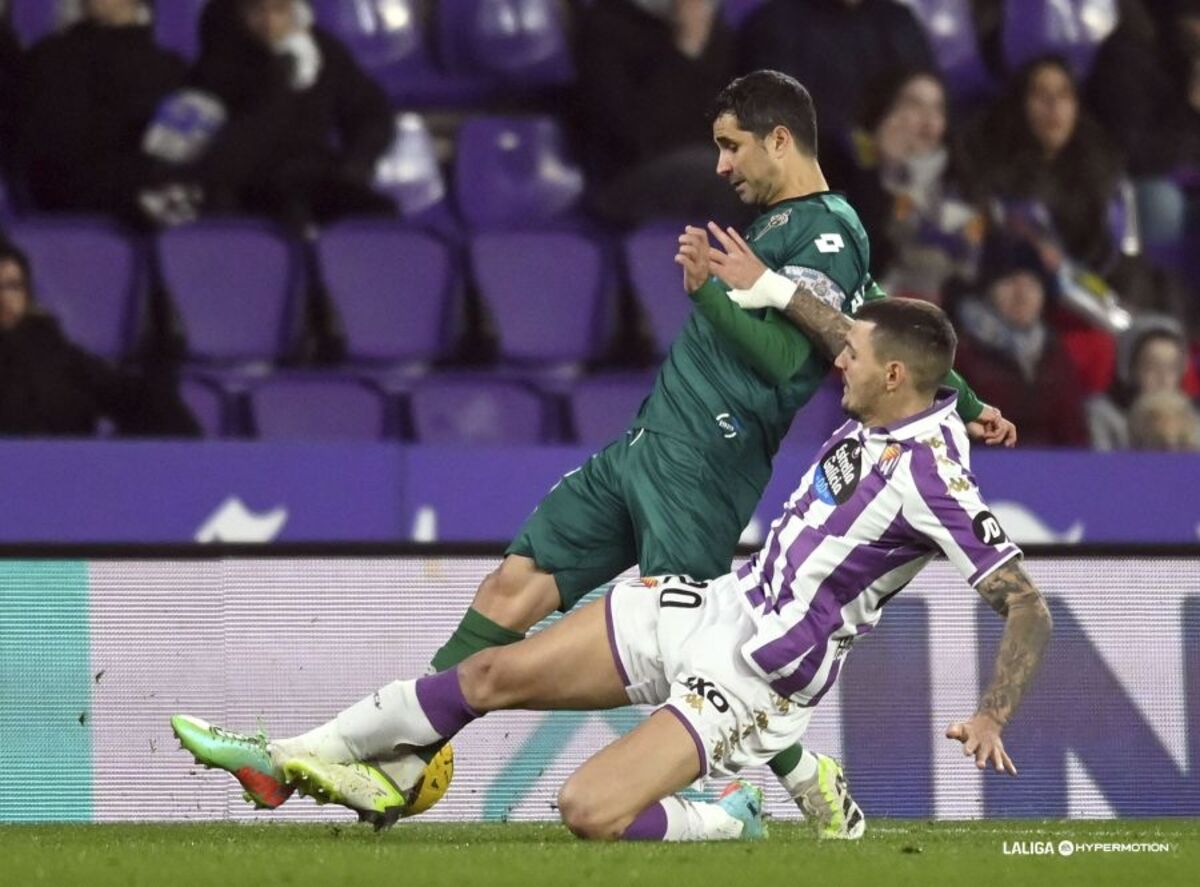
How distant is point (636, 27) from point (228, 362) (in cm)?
214

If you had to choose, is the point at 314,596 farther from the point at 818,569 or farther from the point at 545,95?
the point at 545,95

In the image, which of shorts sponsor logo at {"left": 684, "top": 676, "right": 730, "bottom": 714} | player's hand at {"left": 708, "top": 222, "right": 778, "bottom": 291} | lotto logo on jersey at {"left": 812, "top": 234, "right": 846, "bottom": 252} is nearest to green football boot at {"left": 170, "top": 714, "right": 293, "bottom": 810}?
shorts sponsor logo at {"left": 684, "top": 676, "right": 730, "bottom": 714}

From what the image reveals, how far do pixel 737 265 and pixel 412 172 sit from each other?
454 centimetres

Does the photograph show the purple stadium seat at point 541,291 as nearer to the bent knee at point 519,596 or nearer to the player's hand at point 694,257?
the bent knee at point 519,596

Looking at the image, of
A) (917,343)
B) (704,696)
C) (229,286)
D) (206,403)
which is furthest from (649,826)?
(229,286)

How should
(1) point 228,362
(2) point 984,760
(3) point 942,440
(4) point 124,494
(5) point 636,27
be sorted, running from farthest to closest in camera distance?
(5) point 636,27 < (1) point 228,362 < (4) point 124,494 < (3) point 942,440 < (2) point 984,760

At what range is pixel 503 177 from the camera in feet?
31.7

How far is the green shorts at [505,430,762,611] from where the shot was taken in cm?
536

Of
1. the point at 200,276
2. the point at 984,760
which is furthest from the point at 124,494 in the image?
the point at 984,760

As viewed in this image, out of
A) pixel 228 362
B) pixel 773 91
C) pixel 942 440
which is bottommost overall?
pixel 228 362

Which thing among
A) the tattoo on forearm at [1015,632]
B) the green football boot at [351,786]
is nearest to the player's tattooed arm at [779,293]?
the tattoo on forearm at [1015,632]

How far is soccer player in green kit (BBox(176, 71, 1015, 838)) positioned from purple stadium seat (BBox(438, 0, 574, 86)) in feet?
14.5

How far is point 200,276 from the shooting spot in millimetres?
8648

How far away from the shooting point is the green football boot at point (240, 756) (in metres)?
→ 5.03
